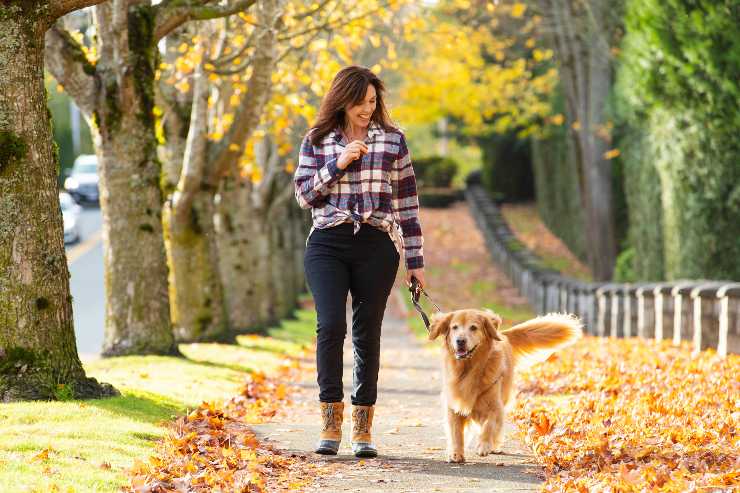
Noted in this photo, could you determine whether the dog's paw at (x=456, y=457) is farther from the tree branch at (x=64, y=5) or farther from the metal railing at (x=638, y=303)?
the metal railing at (x=638, y=303)

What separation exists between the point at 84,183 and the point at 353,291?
155 ft

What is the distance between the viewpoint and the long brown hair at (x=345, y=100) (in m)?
7.16

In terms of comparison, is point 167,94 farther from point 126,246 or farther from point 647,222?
point 647,222

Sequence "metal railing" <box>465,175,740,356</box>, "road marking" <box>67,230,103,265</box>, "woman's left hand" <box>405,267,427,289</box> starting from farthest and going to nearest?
Result: "road marking" <box>67,230,103,265</box>
"metal railing" <box>465,175,740,356</box>
"woman's left hand" <box>405,267,427,289</box>

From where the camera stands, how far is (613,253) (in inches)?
1029

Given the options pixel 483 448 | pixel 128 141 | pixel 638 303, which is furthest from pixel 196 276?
pixel 483 448

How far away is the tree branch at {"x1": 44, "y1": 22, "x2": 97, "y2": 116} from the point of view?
11.5m

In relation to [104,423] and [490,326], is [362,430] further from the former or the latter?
[104,423]

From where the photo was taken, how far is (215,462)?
21.8 ft

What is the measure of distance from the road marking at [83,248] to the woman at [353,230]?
3269 centimetres

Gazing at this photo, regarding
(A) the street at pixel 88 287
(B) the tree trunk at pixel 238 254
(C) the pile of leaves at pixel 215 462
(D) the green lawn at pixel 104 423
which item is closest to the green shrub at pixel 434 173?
(A) the street at pixel 88 287

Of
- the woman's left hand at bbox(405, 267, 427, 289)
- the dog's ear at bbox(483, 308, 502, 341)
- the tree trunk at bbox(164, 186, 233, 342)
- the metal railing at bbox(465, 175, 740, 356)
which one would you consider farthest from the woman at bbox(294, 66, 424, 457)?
the tree trunk at bbox(164, 186, 233, 342)

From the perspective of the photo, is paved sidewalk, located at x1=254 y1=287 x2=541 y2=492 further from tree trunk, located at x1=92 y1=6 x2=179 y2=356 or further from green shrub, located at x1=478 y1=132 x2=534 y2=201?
green shrub, located at x1=478 y1=132 x2=534 y2=201

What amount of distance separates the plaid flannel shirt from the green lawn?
5.70 feet
